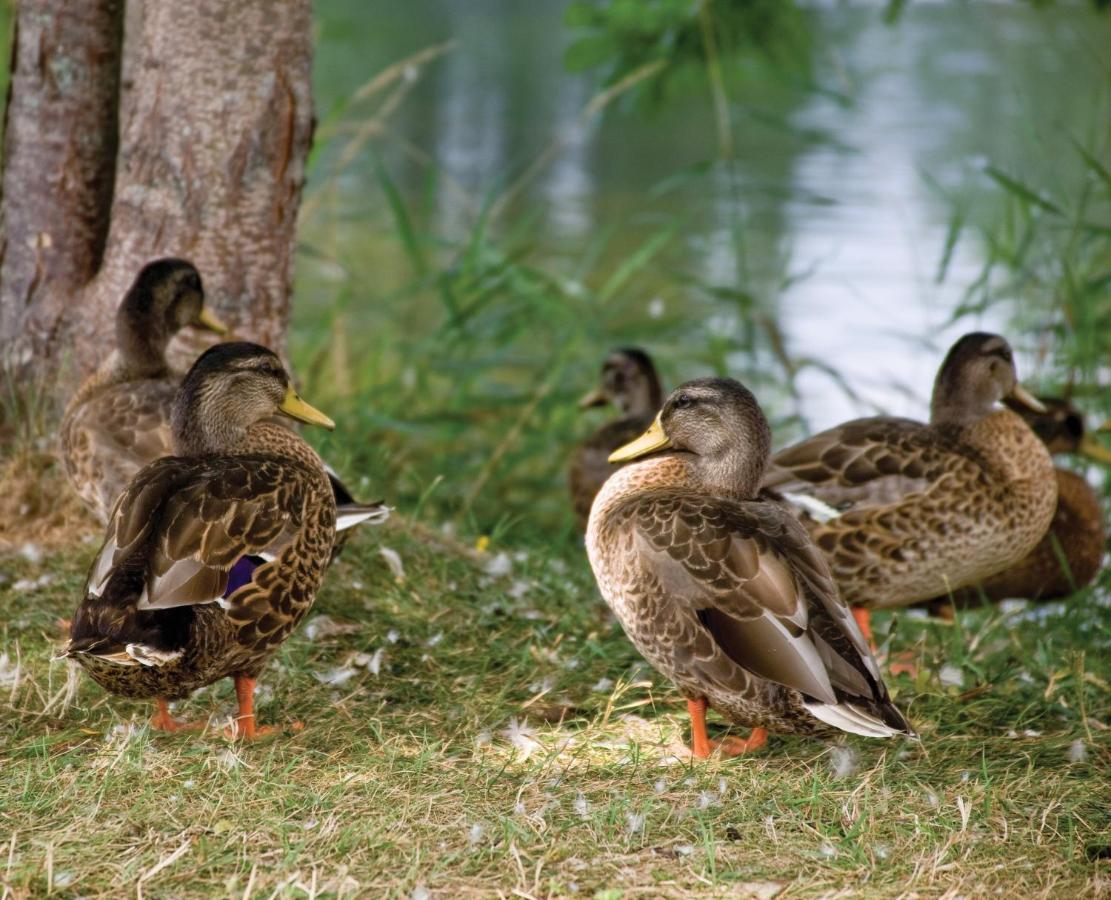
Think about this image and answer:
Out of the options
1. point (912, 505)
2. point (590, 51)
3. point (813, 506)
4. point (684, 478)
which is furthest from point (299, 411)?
point (590, 51)

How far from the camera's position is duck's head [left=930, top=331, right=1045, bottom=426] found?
4.85 meters

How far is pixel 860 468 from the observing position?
454cm

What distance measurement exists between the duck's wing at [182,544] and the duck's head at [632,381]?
2.52 meters

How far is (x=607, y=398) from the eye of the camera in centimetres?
618

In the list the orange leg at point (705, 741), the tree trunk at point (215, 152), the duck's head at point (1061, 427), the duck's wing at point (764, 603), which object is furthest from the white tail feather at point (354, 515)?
the duck's head at point (1061, 427)

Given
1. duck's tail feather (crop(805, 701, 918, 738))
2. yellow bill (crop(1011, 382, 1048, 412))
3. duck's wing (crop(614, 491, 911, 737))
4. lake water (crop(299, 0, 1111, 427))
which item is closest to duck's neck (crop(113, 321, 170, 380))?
lake water (crop(299, 0, 1111, 427))

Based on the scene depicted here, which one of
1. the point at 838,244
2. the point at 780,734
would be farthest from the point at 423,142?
the point at 780,734

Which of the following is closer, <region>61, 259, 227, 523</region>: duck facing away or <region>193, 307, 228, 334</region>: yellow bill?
<region>61, 259, 227, 523</region>: duck facing away

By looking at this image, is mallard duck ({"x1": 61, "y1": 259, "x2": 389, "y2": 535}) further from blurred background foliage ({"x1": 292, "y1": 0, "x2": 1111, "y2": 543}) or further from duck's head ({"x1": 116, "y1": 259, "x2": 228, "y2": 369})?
blurred background foliage ({"x1": 292, "y1": 0, "x2": 1111, "y2": 543})

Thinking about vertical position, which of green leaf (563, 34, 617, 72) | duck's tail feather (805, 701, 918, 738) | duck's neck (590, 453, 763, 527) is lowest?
duck's tail feather (805, 701, 918, 738)

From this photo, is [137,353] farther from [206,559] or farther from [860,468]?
[860,468]

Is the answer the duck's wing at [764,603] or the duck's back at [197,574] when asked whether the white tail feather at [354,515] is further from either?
the duck's wing at [764,603]

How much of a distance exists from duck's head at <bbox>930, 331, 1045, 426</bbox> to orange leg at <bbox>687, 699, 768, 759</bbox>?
1.65m

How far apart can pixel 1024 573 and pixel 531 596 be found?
1.85 metres
